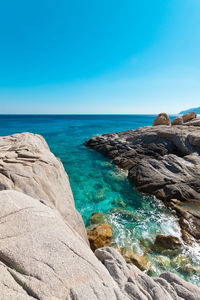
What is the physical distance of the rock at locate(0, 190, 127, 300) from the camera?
2.74 m

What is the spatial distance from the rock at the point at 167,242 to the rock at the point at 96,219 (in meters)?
3.73

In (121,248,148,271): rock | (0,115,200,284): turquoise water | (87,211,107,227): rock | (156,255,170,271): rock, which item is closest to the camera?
(121,248,148,271): rock

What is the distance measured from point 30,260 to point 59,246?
0.70 m

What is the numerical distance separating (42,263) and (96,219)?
732cm

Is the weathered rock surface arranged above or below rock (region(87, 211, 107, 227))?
above

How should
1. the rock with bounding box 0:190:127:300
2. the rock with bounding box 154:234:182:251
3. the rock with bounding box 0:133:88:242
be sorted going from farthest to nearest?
the rock with bounding box 154:234:182:251
the rock with bounding box 0:133:88:242
the rock with bounding box 0:190:127:300

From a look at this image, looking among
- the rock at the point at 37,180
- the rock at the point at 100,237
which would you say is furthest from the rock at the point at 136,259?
the rock at the point at 37,180

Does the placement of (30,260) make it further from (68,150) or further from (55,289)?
(68,150)

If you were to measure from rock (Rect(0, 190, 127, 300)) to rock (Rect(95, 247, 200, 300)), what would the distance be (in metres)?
0.64

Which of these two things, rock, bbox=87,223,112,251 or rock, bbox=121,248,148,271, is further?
rock, bbox=87,223,112,251

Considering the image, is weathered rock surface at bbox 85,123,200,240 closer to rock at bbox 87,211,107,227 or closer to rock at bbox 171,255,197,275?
rock at bbox 171,255,197,275


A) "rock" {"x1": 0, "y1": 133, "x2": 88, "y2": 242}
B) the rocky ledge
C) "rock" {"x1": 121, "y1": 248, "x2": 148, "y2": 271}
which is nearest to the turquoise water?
"rock" {"x1": 121, "y1": 248, "x2": 148, "y2": 271}

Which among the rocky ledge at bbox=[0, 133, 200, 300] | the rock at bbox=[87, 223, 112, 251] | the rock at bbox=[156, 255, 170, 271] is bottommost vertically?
the rock at bbox=[156, 255, 170, 271]

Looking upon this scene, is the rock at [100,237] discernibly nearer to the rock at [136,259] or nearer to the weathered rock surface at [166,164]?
the rock at [136,259]
